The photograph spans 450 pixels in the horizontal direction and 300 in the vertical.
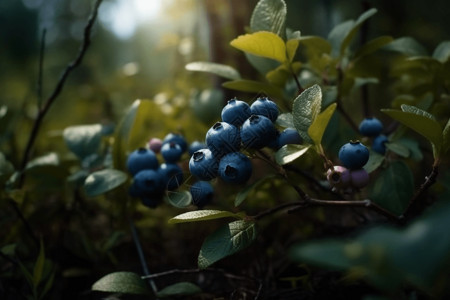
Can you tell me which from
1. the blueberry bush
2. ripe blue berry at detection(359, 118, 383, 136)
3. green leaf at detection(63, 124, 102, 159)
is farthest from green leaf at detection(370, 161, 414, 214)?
green leaf at detection(63, 124, 102, 159)

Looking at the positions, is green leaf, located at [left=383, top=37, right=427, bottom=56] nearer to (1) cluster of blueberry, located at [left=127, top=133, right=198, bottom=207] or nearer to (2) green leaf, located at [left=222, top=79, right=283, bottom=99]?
(2) green leaf, located at [left=222, top=79, right=283, bottom=99]

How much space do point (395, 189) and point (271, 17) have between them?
594 millimetres

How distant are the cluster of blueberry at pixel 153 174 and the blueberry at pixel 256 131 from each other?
42 centimetres

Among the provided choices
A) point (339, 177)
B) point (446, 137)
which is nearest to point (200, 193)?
point (339, 177)

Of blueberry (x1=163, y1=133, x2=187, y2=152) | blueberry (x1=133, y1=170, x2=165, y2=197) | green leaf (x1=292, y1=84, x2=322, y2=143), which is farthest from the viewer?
blueberry (x1=163, y1=133, x2=187, y2=152)

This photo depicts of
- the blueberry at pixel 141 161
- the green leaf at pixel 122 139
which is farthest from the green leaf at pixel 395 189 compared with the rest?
the green leaf at pixel 122 139

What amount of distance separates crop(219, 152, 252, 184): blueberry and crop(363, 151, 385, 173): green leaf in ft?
1.11

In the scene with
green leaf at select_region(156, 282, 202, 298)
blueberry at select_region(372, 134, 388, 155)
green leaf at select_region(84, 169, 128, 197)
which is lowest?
green leaf at select_region(156, 282, 202, 298)

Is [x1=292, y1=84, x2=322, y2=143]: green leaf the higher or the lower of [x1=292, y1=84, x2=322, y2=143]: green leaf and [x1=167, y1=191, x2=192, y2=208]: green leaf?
the higher

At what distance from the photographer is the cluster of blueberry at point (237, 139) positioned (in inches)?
36.2

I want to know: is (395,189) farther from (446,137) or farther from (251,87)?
(251,87)

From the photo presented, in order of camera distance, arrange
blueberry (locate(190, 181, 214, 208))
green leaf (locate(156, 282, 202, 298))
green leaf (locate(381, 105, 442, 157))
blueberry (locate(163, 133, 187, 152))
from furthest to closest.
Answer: blueberry (locate(163, 133, 187, 152)) → blueberry (locate(190, 181, 214, 208)) → green leaf (locate(156, 282, 202, 298)) → green leaf (locate(381, 105, 442, 157))

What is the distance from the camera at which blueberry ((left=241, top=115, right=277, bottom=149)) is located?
91 centimetres

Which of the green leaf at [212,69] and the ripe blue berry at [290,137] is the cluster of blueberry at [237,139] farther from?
the green leaf at [212,69]
